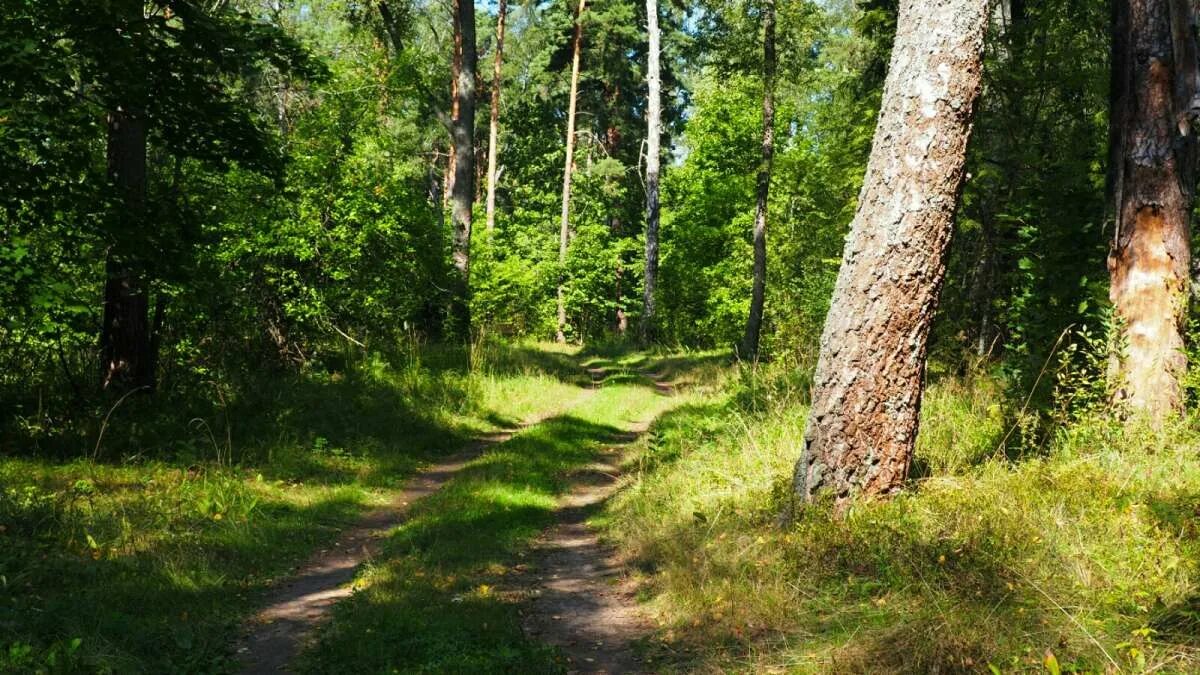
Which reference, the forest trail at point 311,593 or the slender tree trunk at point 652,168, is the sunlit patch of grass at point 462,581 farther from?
Result: the slender tree trunk at point 652,168

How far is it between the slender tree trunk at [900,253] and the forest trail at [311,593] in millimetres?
3683

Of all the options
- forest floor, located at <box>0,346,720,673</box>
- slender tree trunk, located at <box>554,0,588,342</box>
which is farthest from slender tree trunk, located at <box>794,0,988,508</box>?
slender tree trunk, located at <box>554,0,588,342</box>

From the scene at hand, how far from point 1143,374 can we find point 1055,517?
2195 millimetres

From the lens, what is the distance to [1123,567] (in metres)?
4.21

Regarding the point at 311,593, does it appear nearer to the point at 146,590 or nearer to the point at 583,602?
the point at 146,590

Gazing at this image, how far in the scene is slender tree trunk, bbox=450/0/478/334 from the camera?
A: 58.8 ft

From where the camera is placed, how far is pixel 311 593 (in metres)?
6.23

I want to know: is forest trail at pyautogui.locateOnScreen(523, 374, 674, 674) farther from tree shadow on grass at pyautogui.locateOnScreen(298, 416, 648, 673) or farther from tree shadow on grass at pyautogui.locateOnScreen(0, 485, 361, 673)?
tree shadow on grass at pyautogui.locateOnScreen(0, 485, 361, 673)

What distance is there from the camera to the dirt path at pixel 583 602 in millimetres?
5086

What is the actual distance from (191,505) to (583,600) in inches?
155

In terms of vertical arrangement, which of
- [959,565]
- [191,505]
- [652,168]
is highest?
[652,168]

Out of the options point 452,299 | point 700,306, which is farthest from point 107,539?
point 700,306

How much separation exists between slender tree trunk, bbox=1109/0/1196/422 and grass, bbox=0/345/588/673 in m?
6.78

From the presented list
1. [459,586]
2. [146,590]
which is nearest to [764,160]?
[459,586]
